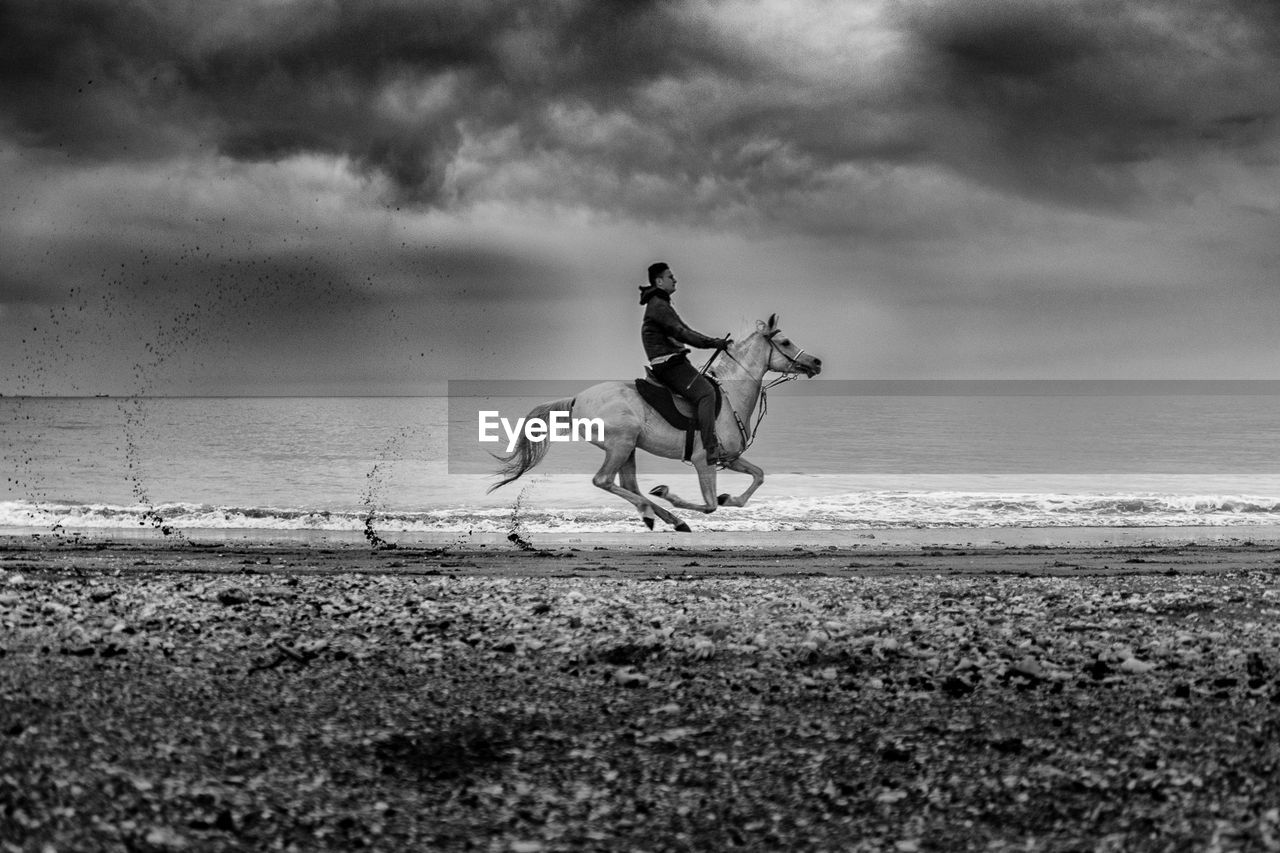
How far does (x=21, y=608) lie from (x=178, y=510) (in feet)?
53.6

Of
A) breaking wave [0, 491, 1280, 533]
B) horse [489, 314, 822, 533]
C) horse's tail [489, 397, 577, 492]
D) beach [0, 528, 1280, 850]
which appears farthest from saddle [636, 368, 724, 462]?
beach [0, 528, 1280, 850]

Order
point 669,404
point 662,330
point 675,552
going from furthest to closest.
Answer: point 669,404 → point 662,330 → point 675,552

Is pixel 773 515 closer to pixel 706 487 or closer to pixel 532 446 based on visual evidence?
pixel 706 487

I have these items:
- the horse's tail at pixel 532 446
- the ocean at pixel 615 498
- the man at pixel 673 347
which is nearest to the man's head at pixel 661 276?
the man at pixel 673 347

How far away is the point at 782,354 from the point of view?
17281 millimetres

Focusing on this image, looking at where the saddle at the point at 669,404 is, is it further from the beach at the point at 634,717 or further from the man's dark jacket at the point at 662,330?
the beach at the point at 634,717

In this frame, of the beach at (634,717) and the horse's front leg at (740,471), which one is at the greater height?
the horse's front leg at (740,471)

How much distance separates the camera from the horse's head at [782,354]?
17109 millimetres

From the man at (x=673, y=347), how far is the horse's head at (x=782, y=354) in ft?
2.26

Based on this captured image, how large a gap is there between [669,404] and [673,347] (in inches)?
36.0

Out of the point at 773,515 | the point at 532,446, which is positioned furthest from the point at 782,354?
the point at 773,515

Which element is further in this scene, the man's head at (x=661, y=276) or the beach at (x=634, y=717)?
the man's head at (x=661, y=276)

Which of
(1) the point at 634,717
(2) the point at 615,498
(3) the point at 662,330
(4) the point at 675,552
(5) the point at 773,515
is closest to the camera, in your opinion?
(1) the point at 634,717

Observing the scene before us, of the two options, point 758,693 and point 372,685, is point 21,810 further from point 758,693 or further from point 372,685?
point 758,693
